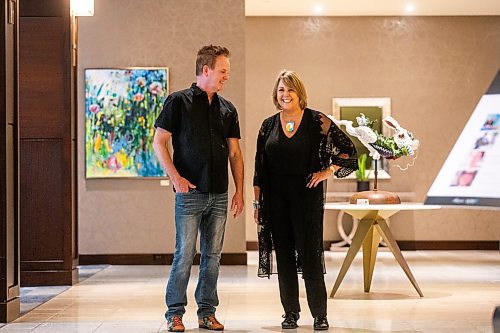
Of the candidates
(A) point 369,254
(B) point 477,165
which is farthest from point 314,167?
(B) point 477,165

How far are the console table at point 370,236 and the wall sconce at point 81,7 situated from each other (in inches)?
115

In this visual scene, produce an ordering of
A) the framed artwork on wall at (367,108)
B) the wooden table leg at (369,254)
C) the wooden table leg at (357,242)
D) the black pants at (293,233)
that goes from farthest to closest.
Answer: the framed artwork on wall at (367,108) → the wooden table leg at (369,254) → the wooden table leg at (357,242) → the black pants at (293,233)

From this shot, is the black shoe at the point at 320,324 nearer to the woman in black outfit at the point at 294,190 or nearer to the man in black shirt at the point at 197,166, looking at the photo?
the woman in black outfit at the point at 294,190

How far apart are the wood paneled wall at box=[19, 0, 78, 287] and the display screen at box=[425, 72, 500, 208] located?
19.6 feet

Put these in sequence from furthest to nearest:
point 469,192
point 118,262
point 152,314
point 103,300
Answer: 1. point 118,262
2. point 103,300
3. point 152,314
4. point 469,192

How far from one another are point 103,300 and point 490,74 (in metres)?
7.58

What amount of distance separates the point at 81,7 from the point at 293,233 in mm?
3849

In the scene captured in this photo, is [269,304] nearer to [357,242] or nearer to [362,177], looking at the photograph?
[357,242]

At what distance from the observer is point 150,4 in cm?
1076

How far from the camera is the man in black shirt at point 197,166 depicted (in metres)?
5.46

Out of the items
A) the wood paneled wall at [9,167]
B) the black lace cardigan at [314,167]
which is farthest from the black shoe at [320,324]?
the wood paneled wall at [9,167]

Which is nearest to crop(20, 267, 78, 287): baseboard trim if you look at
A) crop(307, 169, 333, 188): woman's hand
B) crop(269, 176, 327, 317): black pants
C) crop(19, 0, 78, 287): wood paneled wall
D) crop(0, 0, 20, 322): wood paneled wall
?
crop(19, 0, 78, 287): wood paneled wall

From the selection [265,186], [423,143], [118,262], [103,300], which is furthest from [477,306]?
[423,143]

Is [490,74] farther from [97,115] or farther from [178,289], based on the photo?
[178,289]
